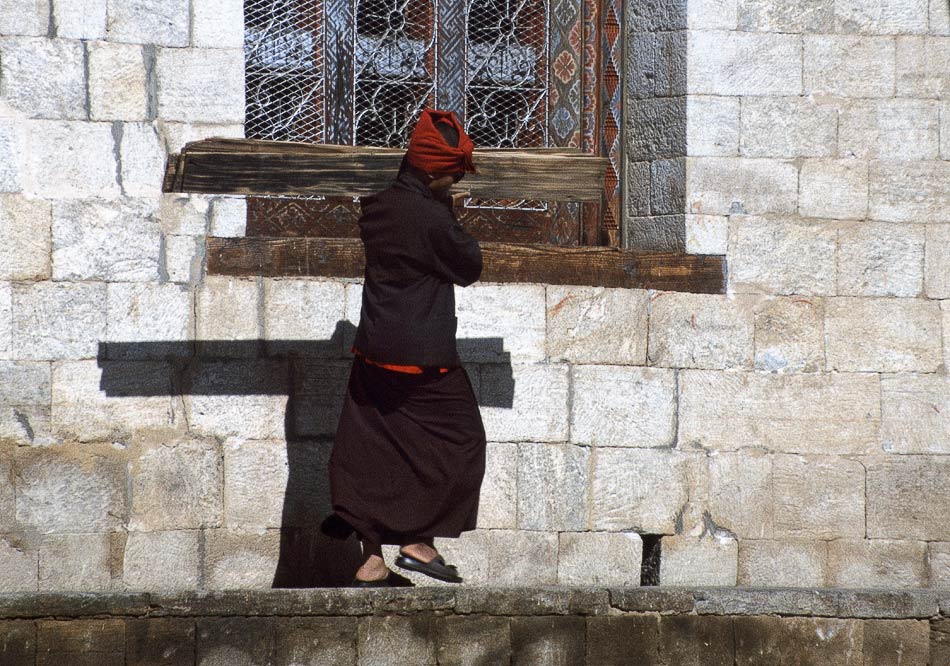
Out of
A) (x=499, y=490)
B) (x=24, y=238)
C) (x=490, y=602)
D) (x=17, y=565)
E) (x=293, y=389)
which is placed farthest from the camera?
(x=499, y=490)

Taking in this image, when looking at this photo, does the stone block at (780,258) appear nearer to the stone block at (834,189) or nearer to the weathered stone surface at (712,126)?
the stone block at (834,189)

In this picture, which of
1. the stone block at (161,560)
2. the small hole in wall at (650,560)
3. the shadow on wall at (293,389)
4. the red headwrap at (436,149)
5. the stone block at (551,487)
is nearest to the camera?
the red headwrap at (436,149)

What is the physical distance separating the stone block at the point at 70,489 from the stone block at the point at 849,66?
11.8 feet

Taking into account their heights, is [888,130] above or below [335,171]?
above

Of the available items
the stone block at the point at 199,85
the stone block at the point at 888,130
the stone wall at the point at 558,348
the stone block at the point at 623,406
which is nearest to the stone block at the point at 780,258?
the stone wall at the point at 558,348

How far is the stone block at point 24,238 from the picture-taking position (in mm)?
5934

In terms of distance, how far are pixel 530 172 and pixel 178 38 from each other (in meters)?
1.69

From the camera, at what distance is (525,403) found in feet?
20.6

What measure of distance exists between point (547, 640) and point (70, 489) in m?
2.22

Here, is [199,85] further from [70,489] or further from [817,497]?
[817,497]

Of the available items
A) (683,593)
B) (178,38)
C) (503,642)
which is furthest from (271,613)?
(178,38)

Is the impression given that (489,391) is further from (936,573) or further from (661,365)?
(936,573)

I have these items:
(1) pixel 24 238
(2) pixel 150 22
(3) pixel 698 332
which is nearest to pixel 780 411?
(3) pixel 698 332

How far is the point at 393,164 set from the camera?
5.64 m
